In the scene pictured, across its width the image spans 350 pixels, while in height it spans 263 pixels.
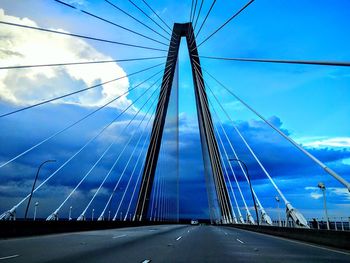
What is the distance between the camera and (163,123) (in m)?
51.8

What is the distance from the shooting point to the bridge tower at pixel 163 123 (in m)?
44.8

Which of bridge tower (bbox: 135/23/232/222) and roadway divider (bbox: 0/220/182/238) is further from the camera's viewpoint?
bridge tower (bbox: 135/23/232/222)

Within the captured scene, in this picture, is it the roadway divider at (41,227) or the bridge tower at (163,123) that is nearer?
the roadway divider at (41,227)

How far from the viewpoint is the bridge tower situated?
44.8 meters

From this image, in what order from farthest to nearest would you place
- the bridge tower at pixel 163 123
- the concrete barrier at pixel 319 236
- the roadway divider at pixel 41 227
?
the bridge tower at pixel 163 123, the roadway divider at pixel 41 227, the concrete barrier at pixel 319 236

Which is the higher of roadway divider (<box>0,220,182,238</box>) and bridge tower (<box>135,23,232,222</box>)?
bridge tower (<box>135,23,232,222</box>)

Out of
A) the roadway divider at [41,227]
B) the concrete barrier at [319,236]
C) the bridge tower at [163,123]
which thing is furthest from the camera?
the bridge tower at [163,123]

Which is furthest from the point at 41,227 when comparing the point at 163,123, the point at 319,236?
the point at 163,123

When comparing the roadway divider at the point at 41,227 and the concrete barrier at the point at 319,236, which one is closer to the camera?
the concrete barrier at the point at 319,236

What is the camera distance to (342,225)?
21.8m

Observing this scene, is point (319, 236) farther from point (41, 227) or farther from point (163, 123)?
point (163, 123)

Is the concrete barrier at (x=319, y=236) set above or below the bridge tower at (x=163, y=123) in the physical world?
below

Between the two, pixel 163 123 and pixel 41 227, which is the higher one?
pixel 163 123

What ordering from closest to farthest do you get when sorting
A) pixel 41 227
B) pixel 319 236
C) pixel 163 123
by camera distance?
1. pixel 319 236
2. pixel 41 227
3. pixel 163 123
